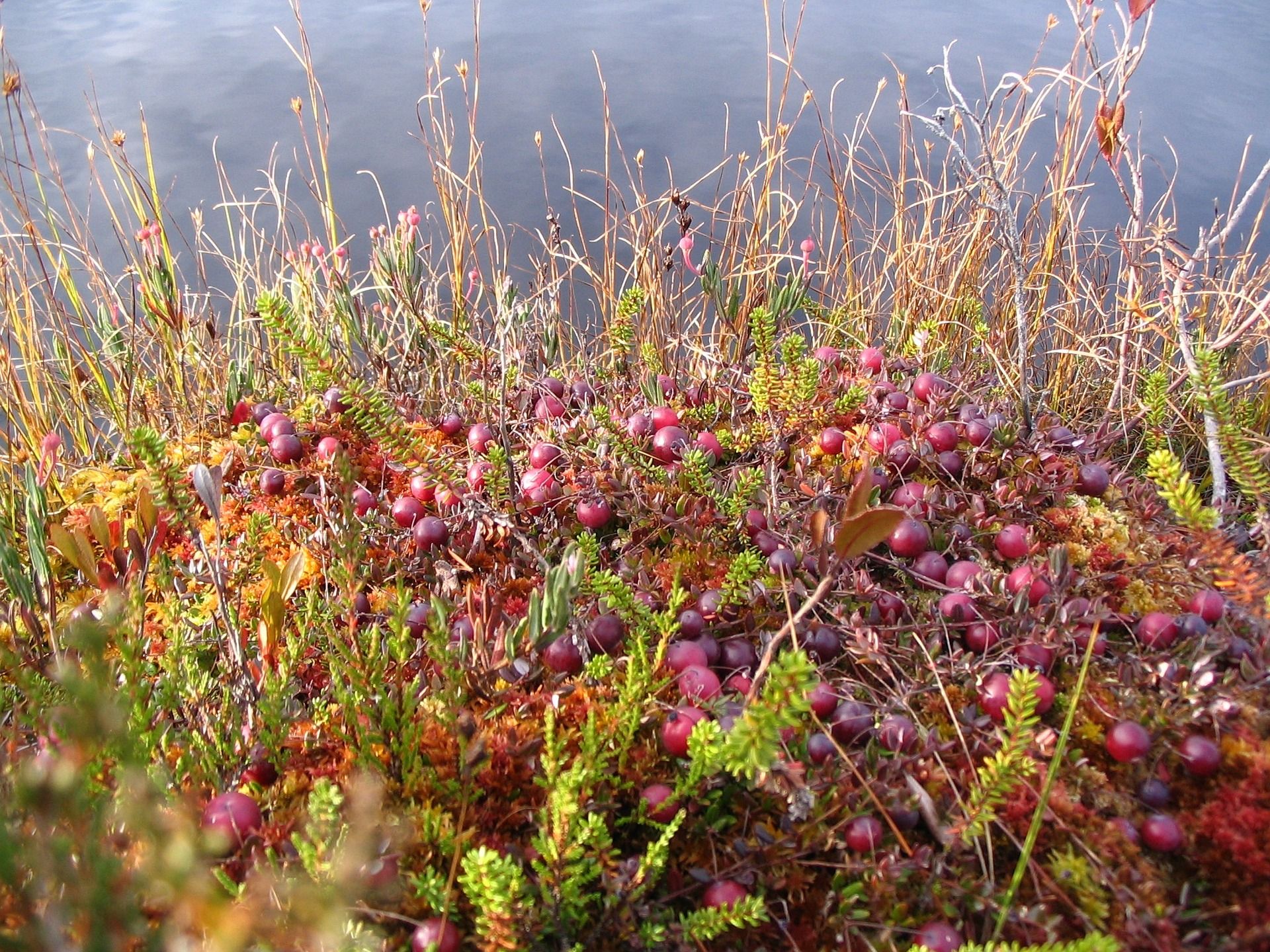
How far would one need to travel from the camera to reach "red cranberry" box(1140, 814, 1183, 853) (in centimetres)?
128

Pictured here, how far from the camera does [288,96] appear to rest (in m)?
7.55

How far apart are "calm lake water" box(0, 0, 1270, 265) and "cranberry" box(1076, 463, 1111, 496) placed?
5037mm

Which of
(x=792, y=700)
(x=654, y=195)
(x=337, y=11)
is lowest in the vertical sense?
(x=654, y=195)

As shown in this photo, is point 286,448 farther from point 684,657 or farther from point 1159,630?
point 1159,630

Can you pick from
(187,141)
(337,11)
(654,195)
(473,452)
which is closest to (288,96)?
(187,141)

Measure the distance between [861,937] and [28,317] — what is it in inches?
136

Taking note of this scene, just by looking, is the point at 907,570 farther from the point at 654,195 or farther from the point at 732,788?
the point at 654,195

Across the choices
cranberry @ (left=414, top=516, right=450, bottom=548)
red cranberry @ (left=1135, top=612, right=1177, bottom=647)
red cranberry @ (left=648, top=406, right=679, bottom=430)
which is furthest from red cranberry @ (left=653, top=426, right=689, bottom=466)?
red cranberry @ (left=1135, top=612, right=1177, bottom=647)

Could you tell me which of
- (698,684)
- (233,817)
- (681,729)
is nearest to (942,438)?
(698,684)

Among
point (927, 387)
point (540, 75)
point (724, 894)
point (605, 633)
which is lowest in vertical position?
point (724, 894)

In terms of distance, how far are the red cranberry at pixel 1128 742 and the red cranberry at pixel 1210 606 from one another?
37cm

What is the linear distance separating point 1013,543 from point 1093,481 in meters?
0.35

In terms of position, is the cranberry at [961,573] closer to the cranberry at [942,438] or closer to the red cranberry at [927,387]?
the cranberry at [942,438]

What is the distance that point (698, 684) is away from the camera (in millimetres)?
1469
